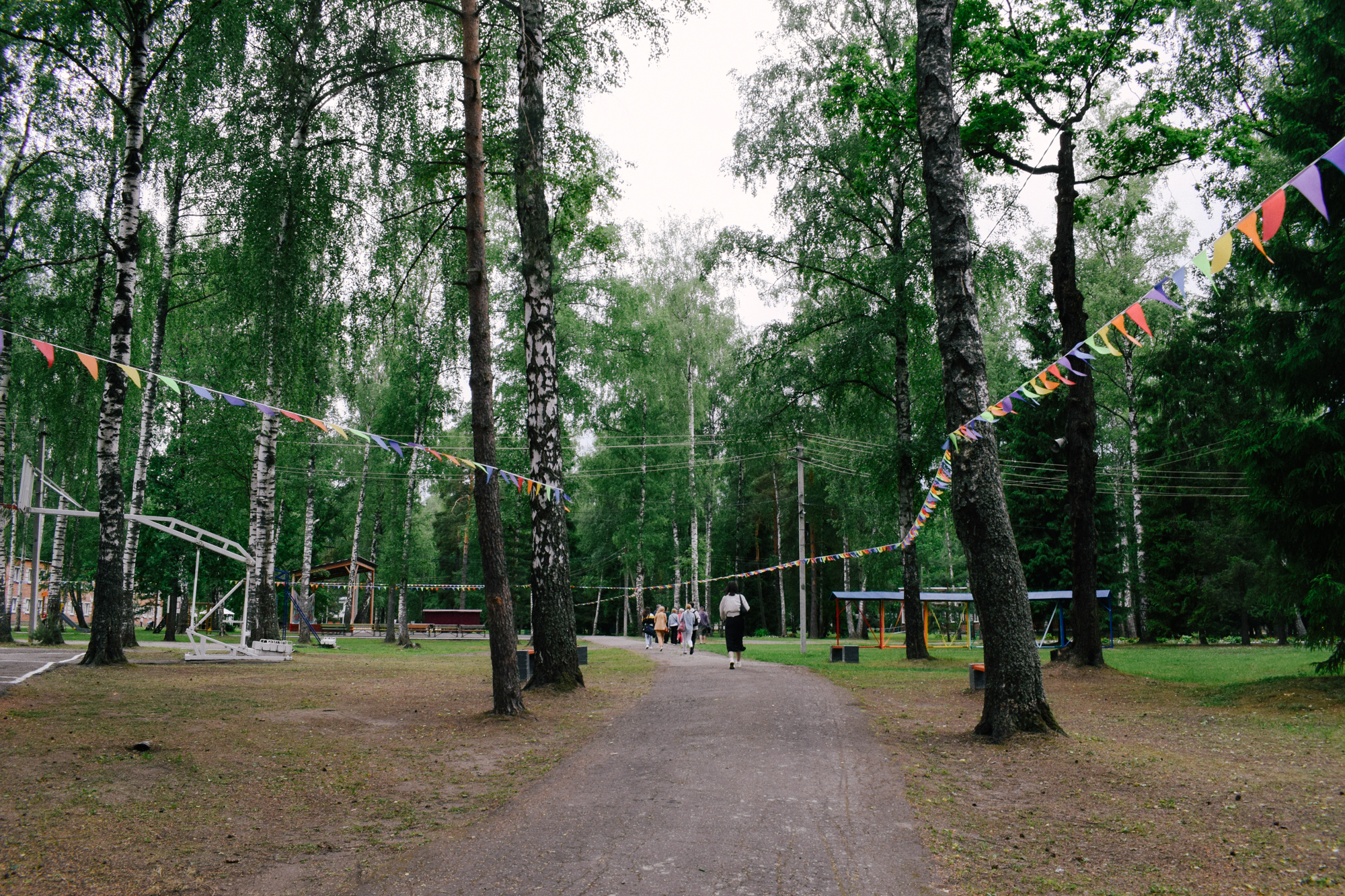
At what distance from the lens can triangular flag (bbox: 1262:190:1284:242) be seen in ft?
17.2

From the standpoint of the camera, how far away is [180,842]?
4539 mm

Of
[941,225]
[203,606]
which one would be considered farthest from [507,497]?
[941,225]

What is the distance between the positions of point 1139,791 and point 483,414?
284 inches

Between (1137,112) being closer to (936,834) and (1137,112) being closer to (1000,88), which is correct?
(1000,88)

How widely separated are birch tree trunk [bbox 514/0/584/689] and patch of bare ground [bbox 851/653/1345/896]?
452 centimetres

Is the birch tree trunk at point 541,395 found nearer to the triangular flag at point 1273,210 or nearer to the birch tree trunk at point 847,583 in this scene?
the triangular flag at point 1273,210

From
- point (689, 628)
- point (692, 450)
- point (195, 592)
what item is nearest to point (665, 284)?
point (692, 450)

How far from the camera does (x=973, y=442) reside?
26.1ft

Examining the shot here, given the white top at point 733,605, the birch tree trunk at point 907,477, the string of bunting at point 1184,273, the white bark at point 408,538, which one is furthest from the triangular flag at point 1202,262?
the white bark at point 408,538

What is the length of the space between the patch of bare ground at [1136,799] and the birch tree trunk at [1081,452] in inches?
168

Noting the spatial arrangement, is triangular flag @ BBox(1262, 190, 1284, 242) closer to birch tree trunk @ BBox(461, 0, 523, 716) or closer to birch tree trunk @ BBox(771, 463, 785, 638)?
birch tree trunk @ BBox(461, 0, 523, 716)

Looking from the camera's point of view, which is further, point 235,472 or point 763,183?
point 235,472

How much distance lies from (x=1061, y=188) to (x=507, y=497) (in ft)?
91.4

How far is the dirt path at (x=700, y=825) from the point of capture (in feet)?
13.4
